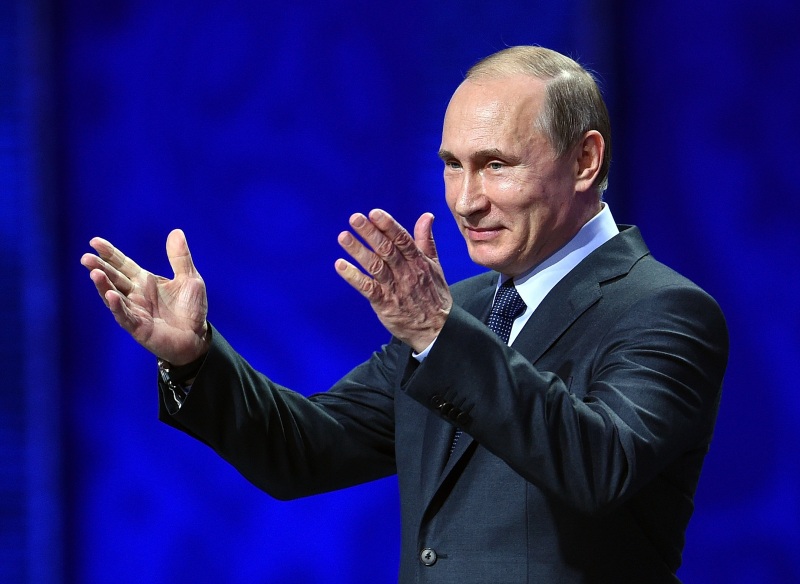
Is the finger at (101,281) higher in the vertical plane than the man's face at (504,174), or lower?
lower

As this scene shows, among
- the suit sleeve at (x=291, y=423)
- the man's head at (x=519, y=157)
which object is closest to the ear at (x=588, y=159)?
the man's head at (x=519, y=157)

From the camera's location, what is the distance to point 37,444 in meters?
3.15

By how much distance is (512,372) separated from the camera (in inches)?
56.2

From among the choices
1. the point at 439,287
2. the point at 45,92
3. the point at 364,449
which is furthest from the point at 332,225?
the point at 439,287

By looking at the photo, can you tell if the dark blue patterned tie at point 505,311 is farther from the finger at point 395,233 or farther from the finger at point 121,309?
the finger at point 121,309

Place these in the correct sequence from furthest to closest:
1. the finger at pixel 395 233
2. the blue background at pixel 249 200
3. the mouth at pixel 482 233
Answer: the blue background at pixel 249 200
the mouth at pixel 482 233
the finger at pixel 395 233

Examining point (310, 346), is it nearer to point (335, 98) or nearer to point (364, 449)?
point (335, 98)

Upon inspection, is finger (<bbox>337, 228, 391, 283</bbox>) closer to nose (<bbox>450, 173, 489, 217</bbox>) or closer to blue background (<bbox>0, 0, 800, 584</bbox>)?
nose (<bbox>450, 173, 489, 217</bbox>)

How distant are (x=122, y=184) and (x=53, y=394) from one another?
600 mm

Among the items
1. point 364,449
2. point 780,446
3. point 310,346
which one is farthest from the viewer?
point 310,346

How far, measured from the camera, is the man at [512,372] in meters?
1.42

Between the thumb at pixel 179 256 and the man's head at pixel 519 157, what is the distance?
42cm

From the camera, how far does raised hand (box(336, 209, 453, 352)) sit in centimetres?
138

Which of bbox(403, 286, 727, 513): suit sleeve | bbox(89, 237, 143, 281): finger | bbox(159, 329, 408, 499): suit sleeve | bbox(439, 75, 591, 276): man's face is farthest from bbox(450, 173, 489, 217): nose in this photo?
bbox(89, 237, 143, 281): finger
